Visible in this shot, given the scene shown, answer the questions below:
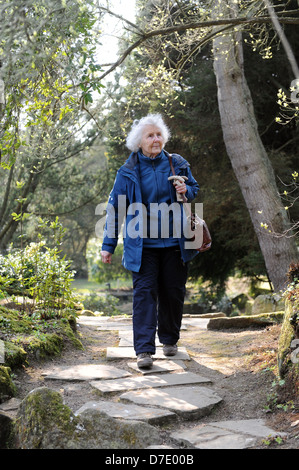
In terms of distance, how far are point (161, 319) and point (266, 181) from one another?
3.14m

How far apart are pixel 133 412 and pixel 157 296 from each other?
1.44 metres

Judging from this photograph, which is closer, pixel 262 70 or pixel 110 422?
pixel 110 422

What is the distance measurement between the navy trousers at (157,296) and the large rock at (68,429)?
1.43 meters

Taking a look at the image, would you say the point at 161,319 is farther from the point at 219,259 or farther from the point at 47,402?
the point at 219,259

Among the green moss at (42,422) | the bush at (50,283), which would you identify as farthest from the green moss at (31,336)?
the green moss at (42,422)

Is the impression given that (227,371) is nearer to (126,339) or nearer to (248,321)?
(126,339)

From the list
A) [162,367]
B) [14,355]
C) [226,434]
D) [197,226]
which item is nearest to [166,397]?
[226,434]

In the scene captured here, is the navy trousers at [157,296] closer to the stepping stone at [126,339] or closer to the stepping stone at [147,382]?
the stepping stone at [147,382]

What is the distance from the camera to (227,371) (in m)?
3.93

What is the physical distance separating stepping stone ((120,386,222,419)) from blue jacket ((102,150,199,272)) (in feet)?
3.35

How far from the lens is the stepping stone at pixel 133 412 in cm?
272

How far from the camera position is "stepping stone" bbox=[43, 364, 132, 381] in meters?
3.55

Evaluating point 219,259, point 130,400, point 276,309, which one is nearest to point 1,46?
point 130,400

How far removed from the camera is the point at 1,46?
3.23 metres
